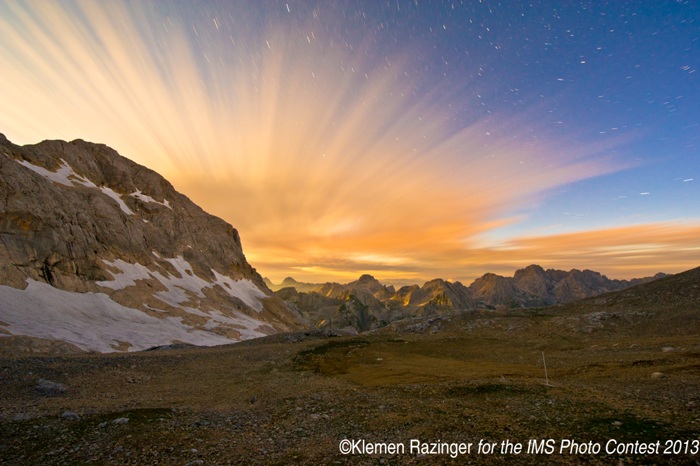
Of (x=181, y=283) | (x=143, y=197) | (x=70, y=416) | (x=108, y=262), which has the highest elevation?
(x=143, y=197)

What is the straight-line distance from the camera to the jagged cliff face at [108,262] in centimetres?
6769

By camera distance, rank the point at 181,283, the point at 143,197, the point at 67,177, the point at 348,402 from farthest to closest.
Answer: the point at 143,197, the point at 67,177, the point at 181,283, the point at 348,402

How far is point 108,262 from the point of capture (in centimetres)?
10025

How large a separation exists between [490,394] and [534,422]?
4.29 m

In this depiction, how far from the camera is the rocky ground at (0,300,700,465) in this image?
9945 mm

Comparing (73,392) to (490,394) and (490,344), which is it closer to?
(490,394)

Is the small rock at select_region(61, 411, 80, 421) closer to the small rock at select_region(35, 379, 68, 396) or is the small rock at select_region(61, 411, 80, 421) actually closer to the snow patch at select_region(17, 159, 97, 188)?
the small rock at select_region(35, 379, 68, 396)

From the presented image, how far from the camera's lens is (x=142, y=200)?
15175 cm

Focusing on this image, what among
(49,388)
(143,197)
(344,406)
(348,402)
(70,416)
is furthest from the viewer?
(143,197)

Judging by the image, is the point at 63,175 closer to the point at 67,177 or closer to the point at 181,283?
the point at 67,177

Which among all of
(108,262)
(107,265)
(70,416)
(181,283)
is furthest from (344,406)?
(181,283)

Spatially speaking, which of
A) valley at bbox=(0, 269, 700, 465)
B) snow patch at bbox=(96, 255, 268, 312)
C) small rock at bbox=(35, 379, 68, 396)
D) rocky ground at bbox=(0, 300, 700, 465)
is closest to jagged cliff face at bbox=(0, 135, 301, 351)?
snow patch at bbox=(96, 255, 268, 312)

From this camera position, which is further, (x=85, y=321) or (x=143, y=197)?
(x=143, y=197)

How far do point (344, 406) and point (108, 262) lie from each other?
11329 cm
